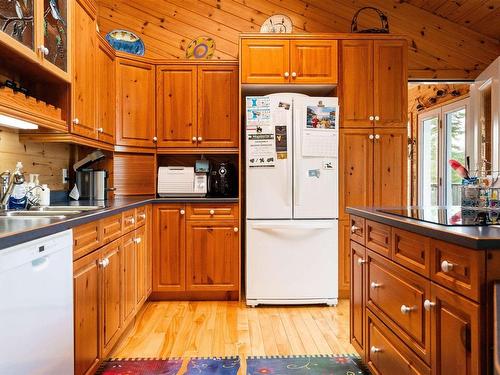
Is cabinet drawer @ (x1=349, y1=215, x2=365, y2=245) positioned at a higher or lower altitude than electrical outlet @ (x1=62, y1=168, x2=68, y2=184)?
lower

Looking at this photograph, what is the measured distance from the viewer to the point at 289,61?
324 centimetres

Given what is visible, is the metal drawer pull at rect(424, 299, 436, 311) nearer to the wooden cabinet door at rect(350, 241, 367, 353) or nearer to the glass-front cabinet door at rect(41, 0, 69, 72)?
the wooden cabinet door at rect(350, 241, 367, 353)

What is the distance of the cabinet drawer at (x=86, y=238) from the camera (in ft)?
5.38

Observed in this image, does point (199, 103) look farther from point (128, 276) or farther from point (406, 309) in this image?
point (406, 309)

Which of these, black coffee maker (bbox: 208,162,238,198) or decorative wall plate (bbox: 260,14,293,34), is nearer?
black coffee maker (bbox: 208,162,238,198)

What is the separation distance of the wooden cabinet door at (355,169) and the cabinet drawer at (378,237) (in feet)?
4.70

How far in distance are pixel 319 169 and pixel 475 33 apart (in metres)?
2.36

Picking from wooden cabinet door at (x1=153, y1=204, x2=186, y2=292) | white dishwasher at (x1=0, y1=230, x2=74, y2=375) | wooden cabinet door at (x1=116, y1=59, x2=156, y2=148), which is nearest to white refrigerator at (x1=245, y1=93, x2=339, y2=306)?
wooden cabinet door at (x1=153, y1=204, x2=186, y2=292)

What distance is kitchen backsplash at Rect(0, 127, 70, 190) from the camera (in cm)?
222

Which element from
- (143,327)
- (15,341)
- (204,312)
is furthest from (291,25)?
(15,341)

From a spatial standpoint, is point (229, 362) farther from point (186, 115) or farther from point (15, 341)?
point (186, 115)

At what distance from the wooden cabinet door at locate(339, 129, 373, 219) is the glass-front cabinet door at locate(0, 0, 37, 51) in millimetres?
2412

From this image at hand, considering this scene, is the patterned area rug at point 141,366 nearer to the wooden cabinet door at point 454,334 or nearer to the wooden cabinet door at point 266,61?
the wooden cabinet door at point 454,334

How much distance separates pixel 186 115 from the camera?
11.2ft
